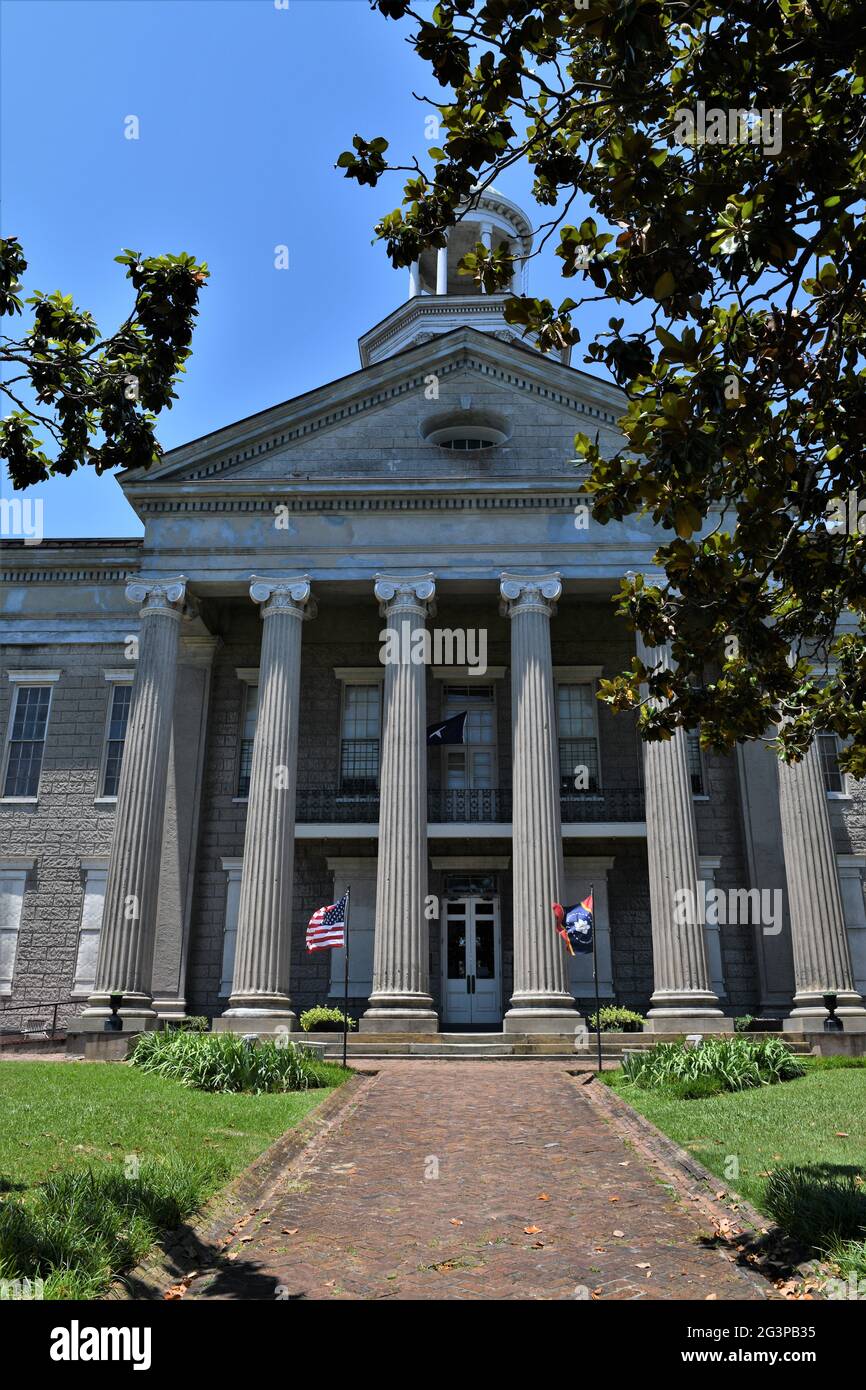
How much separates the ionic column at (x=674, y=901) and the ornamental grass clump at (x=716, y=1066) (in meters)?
5.03

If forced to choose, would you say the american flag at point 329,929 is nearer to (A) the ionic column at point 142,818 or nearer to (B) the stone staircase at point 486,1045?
(B) the stone staircase at point 486,1045

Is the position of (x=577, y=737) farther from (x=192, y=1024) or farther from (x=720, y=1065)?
(x=720, y=1065)

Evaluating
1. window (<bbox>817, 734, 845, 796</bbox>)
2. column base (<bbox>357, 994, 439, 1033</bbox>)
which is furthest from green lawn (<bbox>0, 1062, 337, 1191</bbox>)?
window (<bbox>817, 734, 845, 796</bbox>)

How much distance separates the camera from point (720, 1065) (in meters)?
14.6

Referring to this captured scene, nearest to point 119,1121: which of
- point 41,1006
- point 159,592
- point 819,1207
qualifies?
point 819,1207

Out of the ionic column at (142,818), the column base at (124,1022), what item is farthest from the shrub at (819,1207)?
the ionic column at (142,818)

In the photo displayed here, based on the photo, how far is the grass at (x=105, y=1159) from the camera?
19.5ft

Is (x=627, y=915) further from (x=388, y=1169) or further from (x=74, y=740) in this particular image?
(x=388, y=1169)

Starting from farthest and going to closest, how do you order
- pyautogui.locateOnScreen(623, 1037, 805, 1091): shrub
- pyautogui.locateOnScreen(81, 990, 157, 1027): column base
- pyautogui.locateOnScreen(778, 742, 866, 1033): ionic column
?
pyautogui.locateOnScreen(778, 742, 866, 1033): ionic column, pyautogui.locateOnScreen(81, 990, 157, 1027): column base, pyautogui.locateOnScreen(623, 1037, 805, 1091): shrub

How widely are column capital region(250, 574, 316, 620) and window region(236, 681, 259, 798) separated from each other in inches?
121

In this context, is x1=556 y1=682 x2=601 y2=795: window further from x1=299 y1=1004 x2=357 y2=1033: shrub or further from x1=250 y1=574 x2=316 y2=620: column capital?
x1=299 y1=1004 x2=357 y2=1033: shrub

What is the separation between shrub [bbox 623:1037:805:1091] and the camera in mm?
14266

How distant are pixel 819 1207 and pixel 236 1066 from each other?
9.39m
